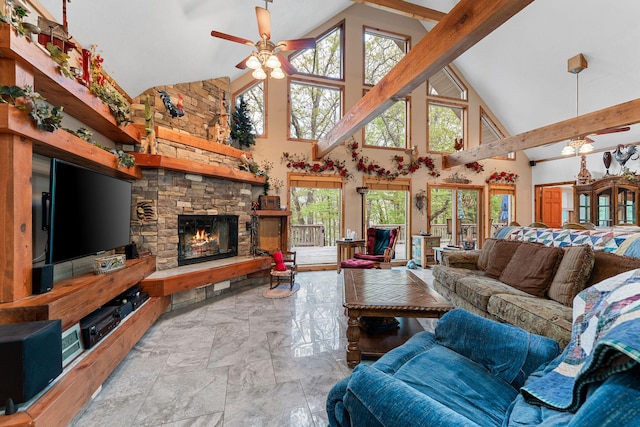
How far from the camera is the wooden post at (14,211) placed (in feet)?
5.24

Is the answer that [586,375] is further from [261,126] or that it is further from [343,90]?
[343,90]

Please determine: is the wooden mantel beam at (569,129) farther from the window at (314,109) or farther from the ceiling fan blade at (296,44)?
the ceiling fan blade at (296,44)

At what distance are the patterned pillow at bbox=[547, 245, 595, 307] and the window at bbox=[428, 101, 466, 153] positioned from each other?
4689 mm

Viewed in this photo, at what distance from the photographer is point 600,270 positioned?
225 centimetres

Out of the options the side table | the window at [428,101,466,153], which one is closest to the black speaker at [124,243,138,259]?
the side table

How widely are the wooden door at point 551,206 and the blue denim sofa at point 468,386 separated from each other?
7.52 meters

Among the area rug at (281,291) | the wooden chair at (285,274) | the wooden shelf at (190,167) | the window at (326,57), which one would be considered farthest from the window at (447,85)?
the area rug at (281,291)

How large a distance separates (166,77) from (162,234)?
6.88 ft

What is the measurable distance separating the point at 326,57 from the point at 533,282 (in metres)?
5.62

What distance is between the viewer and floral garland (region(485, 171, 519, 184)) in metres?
7.04

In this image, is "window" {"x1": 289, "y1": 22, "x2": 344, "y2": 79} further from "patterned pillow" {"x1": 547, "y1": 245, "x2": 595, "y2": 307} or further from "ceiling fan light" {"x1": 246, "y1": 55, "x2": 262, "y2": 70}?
"patterned pillow" {"x1": 547, "y1": 245, "x2": 595, "y2": 307}

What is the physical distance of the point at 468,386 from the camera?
119 centimetres

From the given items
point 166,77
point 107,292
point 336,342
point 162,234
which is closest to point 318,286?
point 336,342

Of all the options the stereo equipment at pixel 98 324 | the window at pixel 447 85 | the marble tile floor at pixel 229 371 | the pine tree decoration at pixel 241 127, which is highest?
the window at pixel 447 85
